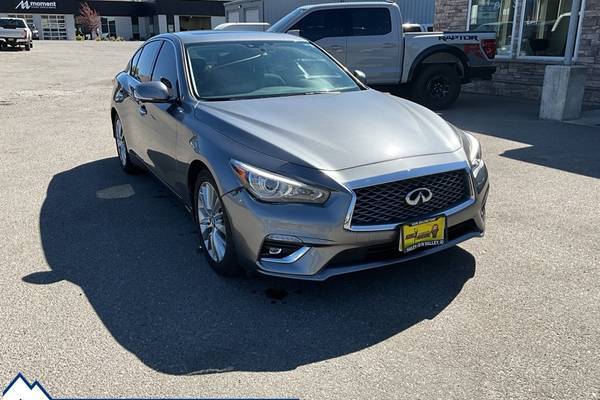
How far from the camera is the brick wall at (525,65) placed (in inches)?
424

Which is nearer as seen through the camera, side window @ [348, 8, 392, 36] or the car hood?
the car hood

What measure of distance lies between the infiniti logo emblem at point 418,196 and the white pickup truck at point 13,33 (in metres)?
34.7

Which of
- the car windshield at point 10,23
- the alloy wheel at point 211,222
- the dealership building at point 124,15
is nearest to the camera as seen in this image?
the alloy wheel at point 211,222

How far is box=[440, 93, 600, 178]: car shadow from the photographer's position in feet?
21.9

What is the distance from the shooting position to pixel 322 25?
408 inches

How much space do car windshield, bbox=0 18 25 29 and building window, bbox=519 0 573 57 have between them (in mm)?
30490

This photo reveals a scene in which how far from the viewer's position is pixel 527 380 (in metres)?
2.54

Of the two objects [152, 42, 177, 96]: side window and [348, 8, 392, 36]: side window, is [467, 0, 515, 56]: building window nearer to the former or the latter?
[348, 8, 392, 36]: side window

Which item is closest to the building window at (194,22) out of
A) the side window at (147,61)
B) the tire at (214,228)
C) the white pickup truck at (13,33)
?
the white pickup truck at (13,33)

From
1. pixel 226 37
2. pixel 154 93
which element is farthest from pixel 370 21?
pixel 154 93

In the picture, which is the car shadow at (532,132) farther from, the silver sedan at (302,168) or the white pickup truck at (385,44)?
the silver sedan at (302,168)

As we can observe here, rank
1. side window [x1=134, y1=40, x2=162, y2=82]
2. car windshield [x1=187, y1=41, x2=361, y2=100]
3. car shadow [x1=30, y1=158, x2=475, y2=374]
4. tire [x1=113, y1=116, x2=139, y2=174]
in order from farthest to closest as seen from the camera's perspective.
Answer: tire [x1=113, y1=116, x2=139, y2=174]
side window [x1=134, y1=40, x2=162, y2=82]
car windshield [x1=187, y1=41, x2=361, y2=100]
car shadow [x1=30, y1=158, x2=475, y2=374]

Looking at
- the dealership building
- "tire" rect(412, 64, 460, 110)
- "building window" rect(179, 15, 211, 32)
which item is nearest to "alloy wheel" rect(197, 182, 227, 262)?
"tire" rect(412, 64, 460, 110)

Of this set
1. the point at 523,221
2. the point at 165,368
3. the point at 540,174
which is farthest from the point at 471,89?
the point at 165,368
